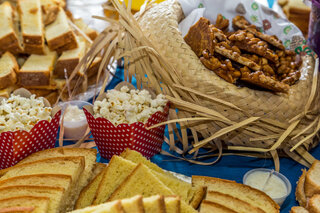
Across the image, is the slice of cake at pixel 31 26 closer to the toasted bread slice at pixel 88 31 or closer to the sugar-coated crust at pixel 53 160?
the toasted bread slice at pixel 88 31

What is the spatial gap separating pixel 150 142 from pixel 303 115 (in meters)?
0.77

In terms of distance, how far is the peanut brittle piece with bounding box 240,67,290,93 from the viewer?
5.72 feet

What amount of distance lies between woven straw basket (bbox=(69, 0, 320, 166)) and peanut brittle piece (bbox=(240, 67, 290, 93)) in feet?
0.13

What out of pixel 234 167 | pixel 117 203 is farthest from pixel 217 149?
pixel 117 203

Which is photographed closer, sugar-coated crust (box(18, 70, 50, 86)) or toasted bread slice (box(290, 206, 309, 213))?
toasted bread slice (box(290, 206, 309, 213))

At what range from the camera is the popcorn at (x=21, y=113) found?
5.40 feet

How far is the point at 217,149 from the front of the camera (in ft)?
6.53

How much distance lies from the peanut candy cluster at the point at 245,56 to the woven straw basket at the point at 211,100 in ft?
0.16

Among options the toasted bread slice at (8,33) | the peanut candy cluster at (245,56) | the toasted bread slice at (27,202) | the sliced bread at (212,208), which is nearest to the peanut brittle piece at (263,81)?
the peanut candy cluster at (245,56)

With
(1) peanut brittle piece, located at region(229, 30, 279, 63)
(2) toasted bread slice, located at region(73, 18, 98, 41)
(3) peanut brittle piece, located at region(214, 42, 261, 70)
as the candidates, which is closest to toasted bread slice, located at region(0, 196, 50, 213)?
(3) peanut brittle piece, located at region(214, 42, 261, 70)

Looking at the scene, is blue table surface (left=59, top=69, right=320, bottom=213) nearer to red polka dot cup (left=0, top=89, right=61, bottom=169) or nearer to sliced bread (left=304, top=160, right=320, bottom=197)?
sliced bread (left=304, top=160, right=320, bottom=197)

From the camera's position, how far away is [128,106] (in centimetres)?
170

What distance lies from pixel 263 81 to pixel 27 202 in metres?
1.15

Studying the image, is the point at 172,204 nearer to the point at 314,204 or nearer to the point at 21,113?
the point at 314,204
